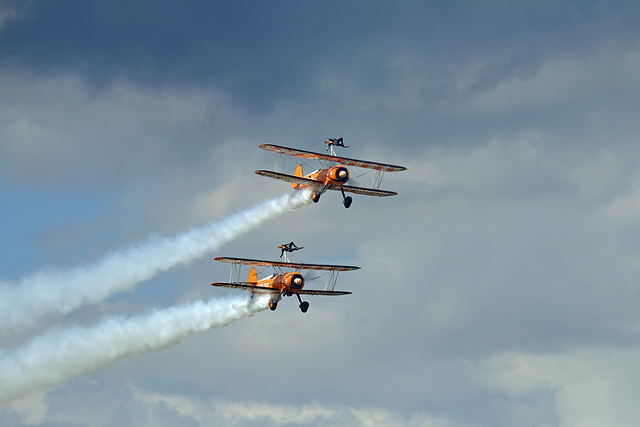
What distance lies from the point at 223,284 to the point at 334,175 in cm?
1870

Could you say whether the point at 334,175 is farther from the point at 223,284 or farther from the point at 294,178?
the point at 223,284

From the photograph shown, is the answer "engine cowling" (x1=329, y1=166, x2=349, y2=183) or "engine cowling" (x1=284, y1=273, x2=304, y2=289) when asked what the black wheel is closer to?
"engine cowling" (x1=284, y1=273, x2=304, y2=289)

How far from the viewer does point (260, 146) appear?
199m

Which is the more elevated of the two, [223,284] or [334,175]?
[334,175]

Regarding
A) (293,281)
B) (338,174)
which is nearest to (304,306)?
(293,281)

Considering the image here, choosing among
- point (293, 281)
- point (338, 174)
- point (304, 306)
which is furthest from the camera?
point (304, 306)

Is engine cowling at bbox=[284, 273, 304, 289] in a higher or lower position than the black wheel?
higher

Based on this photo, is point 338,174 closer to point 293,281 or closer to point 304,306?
point 293,281

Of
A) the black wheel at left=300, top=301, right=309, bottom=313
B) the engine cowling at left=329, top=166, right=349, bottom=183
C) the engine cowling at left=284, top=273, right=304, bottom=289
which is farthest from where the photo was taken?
the black wheel at left=300, top=301, right=309, bottom=313

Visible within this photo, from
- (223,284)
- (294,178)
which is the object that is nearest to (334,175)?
(294,178)

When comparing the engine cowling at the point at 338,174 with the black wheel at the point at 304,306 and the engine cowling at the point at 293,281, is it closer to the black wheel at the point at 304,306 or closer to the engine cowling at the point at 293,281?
the engine cowling at the point at 293,281

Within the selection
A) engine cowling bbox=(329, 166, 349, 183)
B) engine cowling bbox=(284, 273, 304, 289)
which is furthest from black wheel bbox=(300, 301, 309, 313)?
engine cowling bbox=(329, 166, 349, 183)

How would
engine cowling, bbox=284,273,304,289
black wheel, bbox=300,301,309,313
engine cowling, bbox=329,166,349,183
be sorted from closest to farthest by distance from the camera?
engine cowling, bbox=284,273,304,289
engine cowling, bbox=329,166,349,183
black wheel, bbox=300,301,309,313

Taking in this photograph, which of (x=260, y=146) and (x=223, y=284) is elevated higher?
(x=260, y=146)
